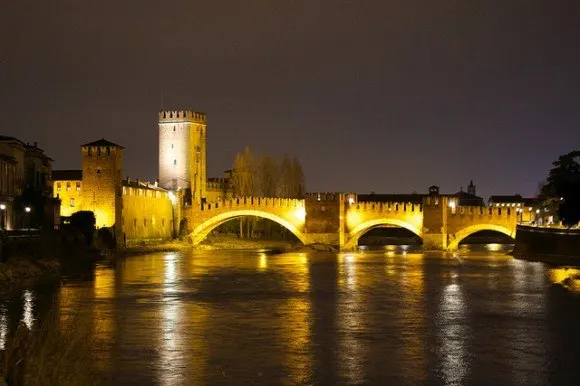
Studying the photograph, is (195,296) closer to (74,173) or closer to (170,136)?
(74,173)

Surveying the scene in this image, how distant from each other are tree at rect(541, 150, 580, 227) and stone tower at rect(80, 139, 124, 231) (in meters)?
23.0

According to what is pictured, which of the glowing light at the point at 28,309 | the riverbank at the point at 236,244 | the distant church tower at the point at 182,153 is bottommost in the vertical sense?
the glowing light at the point at 28,309

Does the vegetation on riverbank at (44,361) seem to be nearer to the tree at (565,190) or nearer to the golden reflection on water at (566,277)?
the golden reflection on water at (566,277)

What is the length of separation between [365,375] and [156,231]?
4266cm

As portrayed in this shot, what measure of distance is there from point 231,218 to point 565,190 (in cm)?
2066

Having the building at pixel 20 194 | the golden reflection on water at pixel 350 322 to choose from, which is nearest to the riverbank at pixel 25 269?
the building at pixel 20 194

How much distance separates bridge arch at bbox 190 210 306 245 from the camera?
191 feet

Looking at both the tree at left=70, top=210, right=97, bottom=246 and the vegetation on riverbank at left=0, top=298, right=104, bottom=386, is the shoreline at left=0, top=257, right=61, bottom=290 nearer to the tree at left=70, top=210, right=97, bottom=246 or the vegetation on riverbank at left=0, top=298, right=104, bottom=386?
the tree at left=70, top=210, right=97, bottom=246

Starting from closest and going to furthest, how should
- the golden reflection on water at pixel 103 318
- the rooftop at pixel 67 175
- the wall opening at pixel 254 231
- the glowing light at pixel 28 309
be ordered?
1. the golden reflection on water at pixel 103 318
2. the glowing light at pixel 28 309
3. the rooftop at pixel 67 175
4. the wall opening at pixel 254 231

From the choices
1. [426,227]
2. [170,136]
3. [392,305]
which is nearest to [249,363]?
[392,305]

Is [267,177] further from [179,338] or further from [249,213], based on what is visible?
[179,338]

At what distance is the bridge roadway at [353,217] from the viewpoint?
181 feet

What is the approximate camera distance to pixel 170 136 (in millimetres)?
65250

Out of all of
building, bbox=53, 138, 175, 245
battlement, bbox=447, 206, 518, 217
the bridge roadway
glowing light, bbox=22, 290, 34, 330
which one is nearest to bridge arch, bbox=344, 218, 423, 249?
the bridge roadway
